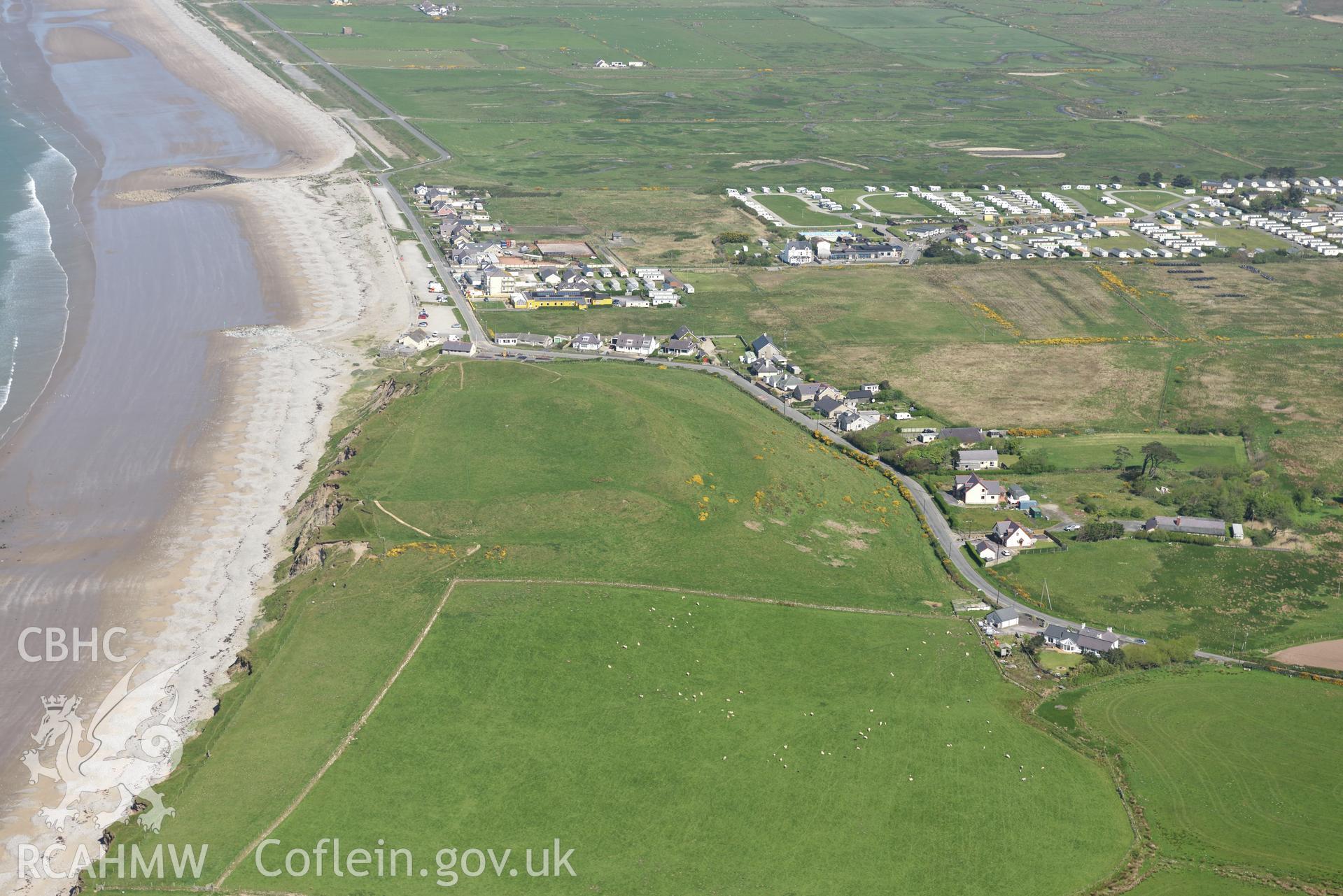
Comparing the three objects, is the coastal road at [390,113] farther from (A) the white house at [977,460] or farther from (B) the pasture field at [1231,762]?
(B) the pasture field at [1231,762]

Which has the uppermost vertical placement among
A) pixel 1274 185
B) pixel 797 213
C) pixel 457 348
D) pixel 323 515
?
pixel 323 515

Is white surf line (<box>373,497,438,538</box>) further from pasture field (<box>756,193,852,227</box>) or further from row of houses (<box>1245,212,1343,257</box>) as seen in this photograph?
row of houses (<box>1245,212,1343,257</box>)

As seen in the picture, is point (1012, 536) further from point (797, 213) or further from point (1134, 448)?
point (797, 213)

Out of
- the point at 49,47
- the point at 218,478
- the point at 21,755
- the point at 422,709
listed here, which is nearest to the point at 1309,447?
the point at 422,709

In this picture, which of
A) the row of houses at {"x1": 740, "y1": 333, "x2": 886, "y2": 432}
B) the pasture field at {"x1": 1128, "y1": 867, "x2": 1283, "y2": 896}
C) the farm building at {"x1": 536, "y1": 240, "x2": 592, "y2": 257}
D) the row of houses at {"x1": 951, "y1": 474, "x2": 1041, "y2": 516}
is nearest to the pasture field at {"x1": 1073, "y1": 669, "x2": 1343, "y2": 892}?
the pasture field at {"x1": 1128, "y1": 867, "x2": 1283, "y2": 896}

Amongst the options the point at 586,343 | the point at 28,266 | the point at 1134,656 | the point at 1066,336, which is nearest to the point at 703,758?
the point at 1134,656

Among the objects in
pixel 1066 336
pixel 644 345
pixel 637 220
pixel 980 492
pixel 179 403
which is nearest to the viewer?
pixel 980 492
